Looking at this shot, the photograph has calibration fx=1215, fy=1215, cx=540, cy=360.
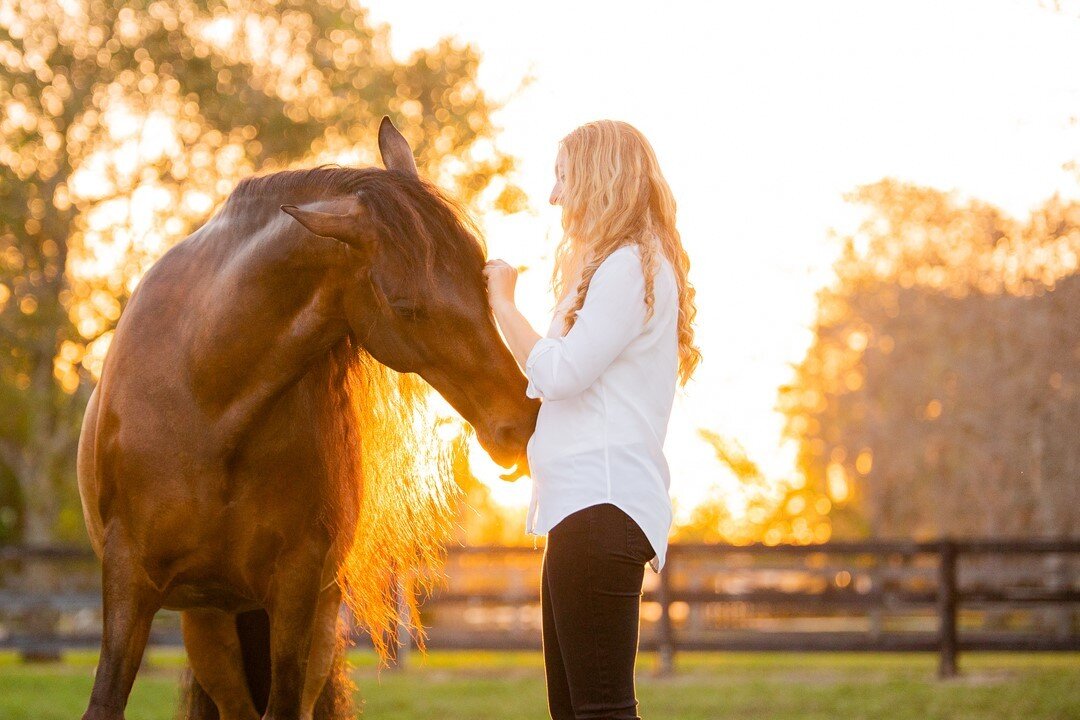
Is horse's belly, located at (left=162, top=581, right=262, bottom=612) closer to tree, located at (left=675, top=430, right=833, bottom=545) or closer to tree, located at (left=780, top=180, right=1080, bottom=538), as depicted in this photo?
tree, located at (left=780, top=180, right=1080, bottom=538)

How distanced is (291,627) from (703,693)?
6.34 m

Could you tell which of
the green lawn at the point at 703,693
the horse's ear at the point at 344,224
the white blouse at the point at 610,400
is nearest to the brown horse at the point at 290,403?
the horse's ear at the point at 344,224

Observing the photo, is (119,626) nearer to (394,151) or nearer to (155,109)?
(394,151)

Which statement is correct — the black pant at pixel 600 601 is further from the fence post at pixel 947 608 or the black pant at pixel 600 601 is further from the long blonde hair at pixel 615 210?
the fence post at pixel 947 608

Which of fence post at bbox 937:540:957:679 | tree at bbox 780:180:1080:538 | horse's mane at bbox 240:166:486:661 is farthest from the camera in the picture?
tree at bbox 780:180:1080:538

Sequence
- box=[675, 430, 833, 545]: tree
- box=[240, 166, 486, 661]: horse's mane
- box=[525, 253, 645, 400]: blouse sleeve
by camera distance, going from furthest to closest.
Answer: box=[675, 430, 833, 545]: tree → box=[240, 166, 486, 661]: horse's mane → box=[525, 253, 645, 400]: blouse sleeve

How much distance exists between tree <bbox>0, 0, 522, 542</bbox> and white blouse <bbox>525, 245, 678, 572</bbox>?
11.6 meters

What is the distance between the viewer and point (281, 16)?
14.5 metres

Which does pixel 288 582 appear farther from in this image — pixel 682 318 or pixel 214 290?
pixel 682 318

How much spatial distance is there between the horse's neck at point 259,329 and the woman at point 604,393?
564 mm

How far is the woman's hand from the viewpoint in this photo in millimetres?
2738

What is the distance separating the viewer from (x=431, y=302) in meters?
2.79

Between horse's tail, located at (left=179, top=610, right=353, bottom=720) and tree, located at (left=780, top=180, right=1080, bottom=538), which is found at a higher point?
tree, located at (left=780, top=180, right=1080, bottom=538)

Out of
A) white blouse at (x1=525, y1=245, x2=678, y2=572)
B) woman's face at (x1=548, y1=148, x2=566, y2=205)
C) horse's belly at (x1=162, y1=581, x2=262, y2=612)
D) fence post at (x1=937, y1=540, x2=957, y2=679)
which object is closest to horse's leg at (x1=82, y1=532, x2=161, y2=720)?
horse's belly at (x1=162, y1=581, x2=262, y2=612)
